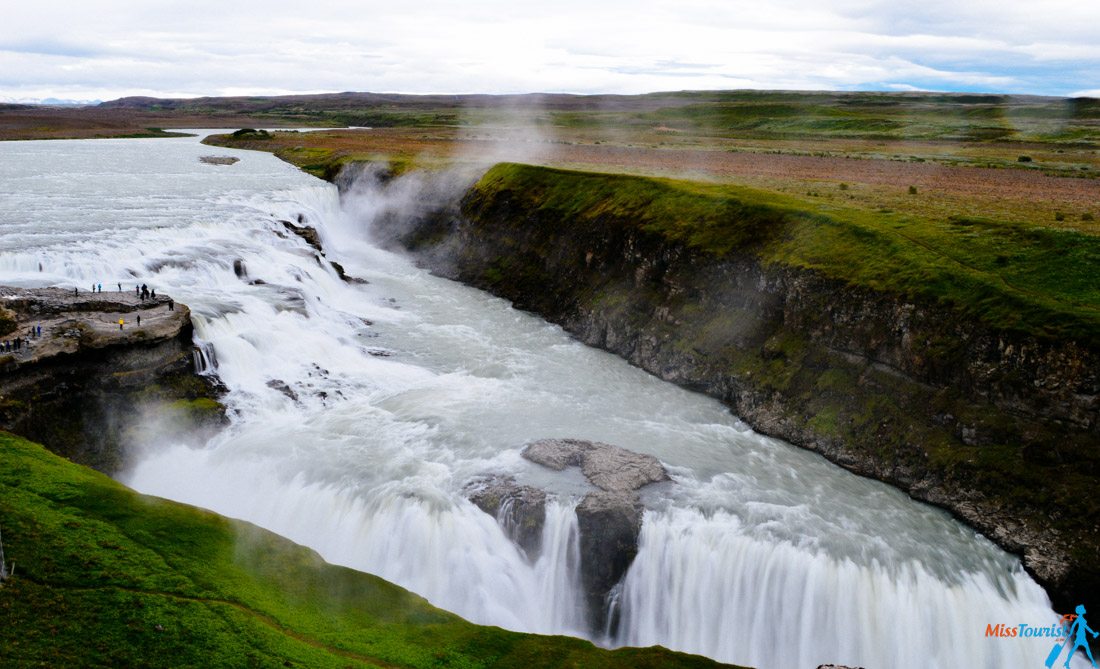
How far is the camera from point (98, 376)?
86.8 ft

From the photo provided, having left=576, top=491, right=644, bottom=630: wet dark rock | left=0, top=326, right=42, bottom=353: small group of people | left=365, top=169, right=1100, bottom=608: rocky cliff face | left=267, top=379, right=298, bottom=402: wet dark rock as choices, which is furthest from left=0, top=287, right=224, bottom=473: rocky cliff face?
left=365, top=169, right=1100, bottom=608: rocky cliff face

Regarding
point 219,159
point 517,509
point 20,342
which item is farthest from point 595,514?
point 219,159

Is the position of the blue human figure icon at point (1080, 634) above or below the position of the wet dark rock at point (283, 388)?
below

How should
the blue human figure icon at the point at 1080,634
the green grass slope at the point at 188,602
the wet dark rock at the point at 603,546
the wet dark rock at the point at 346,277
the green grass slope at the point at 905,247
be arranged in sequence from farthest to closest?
the wet dark rock at the point at 346,277 → the green grass slope at the point at 905,247 → the wet dark rock at the point at 603,546 → the blue human figure icon at the point at 1080,634 → the green grass slope at the point at 188,602

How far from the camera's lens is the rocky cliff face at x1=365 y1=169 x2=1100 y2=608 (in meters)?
23.5

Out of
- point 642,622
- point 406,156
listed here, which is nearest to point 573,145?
point 406,156

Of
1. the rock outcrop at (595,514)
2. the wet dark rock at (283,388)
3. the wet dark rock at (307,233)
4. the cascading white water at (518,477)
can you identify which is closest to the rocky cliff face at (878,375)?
the cascading white water at (518,477)

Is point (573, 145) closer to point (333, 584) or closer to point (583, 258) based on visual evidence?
point (583, 258)

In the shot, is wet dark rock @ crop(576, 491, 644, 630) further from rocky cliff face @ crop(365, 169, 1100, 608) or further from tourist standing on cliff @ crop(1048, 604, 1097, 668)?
tourist standing on cliff @ crop(1048, 604, 1097, 668)

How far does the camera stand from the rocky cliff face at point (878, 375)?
77.2 ft

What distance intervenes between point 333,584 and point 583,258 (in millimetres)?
31045

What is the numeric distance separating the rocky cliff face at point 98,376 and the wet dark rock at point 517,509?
1180 centimetres

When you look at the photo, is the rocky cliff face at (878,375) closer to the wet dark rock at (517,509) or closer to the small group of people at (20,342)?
the wet dark rock at (517,509)

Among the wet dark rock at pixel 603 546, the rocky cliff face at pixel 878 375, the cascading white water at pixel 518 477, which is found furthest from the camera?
the rocky cliff face at pixel 878 375
